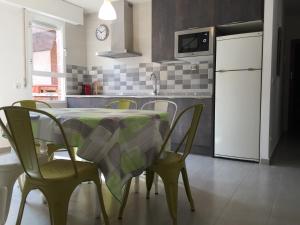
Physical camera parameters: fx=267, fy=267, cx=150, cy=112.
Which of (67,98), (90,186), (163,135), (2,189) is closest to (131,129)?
(163,135)

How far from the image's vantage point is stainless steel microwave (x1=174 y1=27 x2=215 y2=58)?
3600 mm

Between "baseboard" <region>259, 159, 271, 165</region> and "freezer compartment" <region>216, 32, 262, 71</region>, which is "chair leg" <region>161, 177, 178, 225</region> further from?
"freezer compartment" <region>216, 32, 262, 71</region>

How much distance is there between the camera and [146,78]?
4789 mm

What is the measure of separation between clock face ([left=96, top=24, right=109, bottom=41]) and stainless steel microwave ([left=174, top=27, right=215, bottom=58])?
1.78 meters

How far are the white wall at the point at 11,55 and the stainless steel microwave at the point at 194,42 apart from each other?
237 centimetres

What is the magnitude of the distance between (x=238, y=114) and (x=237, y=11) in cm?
131

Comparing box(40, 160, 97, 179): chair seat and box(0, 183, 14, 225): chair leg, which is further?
box(0, 183, 14, 225): chair leg

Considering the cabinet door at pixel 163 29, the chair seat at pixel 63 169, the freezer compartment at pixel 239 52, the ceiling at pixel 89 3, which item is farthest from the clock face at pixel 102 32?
the chair seat at pixel 63 169

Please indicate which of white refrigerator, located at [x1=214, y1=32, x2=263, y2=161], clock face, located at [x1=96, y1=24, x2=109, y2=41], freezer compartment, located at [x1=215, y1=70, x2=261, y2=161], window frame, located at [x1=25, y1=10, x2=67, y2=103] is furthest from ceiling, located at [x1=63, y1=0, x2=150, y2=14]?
freezer compartment, located at [x1=215, y1=70, x2=261, y2=161]

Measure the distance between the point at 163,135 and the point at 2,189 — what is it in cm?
109

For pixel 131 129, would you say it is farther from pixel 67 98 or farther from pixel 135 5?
pixel 135 5

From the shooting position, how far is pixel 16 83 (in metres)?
4.02

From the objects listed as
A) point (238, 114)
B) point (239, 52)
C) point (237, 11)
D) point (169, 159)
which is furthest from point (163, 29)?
point (169, 159)

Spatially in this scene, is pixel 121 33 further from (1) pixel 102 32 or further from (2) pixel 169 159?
(2) pixel 169 159
